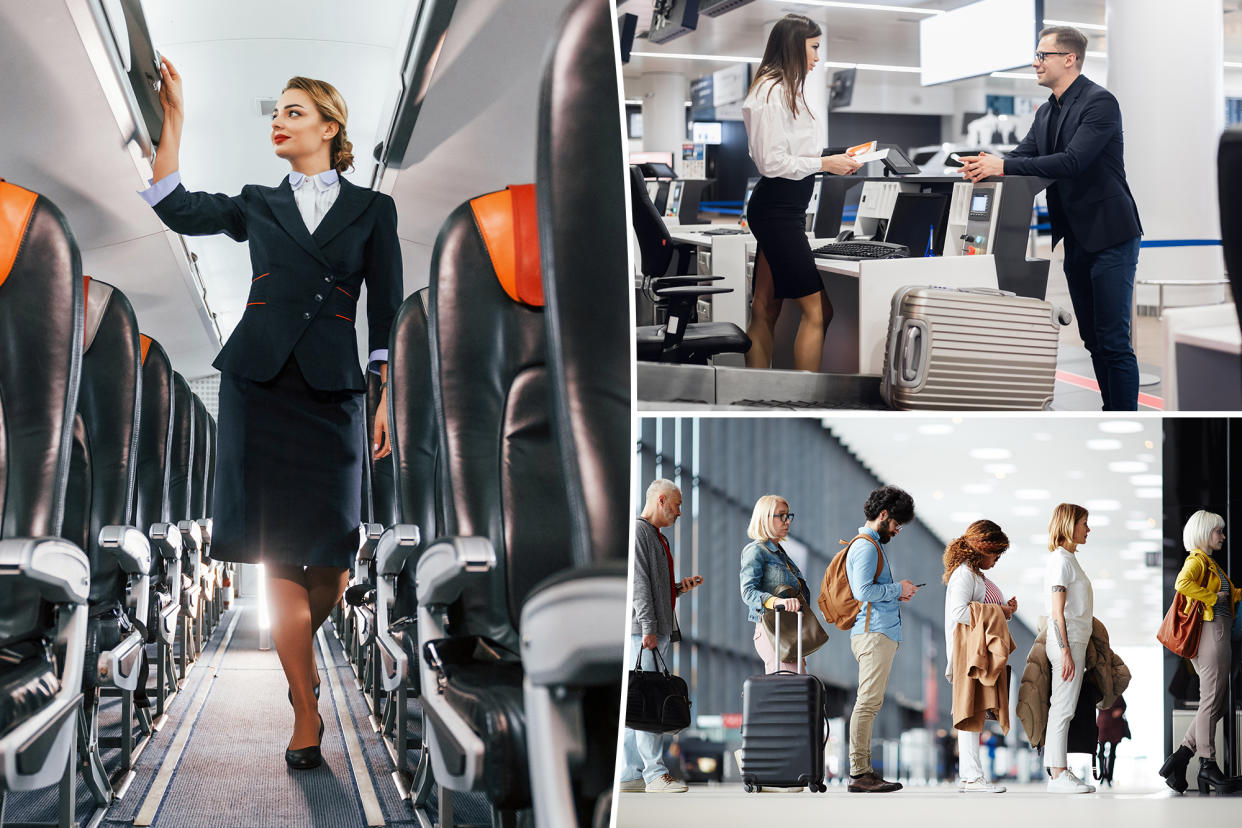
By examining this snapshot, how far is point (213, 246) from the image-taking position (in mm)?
998

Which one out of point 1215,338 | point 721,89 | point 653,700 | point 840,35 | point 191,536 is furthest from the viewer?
point 840,35

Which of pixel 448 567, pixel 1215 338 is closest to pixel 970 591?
pixel 1215 338

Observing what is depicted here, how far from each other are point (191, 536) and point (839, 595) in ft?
10.2

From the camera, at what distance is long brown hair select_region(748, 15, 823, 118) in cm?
385

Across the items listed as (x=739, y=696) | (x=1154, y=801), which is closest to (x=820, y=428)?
(x=739, y=696)

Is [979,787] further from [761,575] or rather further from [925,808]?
[761,575]

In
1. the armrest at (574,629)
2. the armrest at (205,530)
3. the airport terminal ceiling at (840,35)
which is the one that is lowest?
the armrest at (574,629)

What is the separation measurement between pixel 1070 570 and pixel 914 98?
878 inches

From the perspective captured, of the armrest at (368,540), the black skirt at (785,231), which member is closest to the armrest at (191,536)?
the armrest at (368,540)

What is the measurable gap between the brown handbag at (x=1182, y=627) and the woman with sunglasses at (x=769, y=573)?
4.85 feet

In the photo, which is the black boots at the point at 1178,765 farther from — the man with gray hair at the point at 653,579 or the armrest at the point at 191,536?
the armrest at the point at 191,536

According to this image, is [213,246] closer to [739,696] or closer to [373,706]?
[373,706]

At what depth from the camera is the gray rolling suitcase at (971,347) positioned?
11.9ft

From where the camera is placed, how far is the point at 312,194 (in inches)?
39.6
